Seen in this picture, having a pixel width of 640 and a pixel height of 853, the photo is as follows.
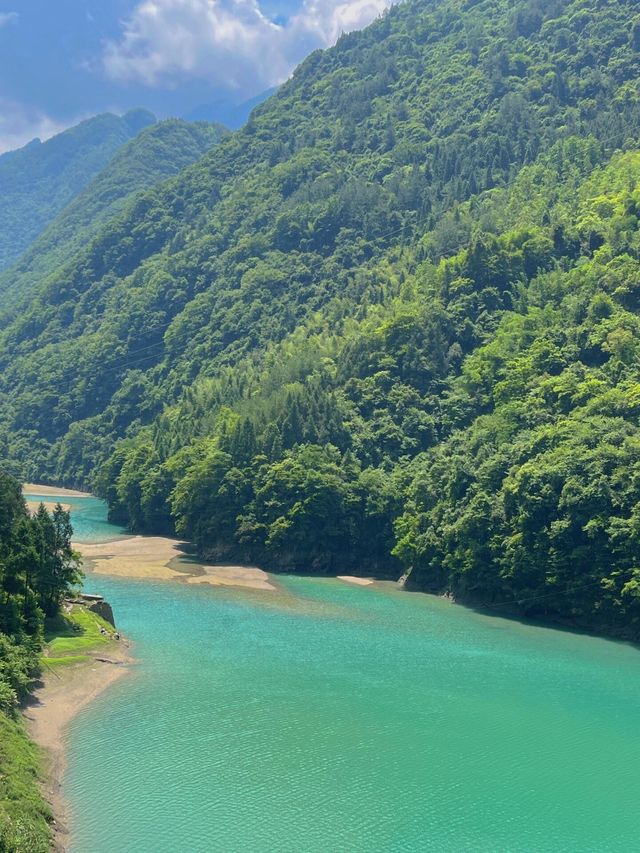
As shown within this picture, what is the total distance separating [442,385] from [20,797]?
93782 millimetres

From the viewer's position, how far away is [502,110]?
194 m

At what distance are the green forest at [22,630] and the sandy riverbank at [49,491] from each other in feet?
347

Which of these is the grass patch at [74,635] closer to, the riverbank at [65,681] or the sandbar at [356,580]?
the riverbank at [65,681]

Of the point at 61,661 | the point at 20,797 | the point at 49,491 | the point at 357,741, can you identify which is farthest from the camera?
the point at 49,491

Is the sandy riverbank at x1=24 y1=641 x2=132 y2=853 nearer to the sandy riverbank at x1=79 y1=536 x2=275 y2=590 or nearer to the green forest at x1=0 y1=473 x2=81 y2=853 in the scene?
the green forest at x1=0 y1=473 x2=81 y2=853

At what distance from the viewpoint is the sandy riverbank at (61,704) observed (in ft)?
138

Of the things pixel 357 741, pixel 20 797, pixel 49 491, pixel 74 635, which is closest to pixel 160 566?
pixel 74 635

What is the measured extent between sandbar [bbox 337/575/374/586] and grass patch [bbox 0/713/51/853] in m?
57.2

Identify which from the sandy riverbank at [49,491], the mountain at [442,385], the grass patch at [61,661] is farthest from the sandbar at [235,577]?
the sandy riverbank at [49,491]

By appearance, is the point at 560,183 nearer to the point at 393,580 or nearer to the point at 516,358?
the point at 516,358

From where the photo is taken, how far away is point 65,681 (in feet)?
193

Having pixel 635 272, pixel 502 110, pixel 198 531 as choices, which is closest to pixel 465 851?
pixel 198 531

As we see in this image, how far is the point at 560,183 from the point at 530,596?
9697cm

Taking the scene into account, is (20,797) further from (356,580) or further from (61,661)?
(356,580)
